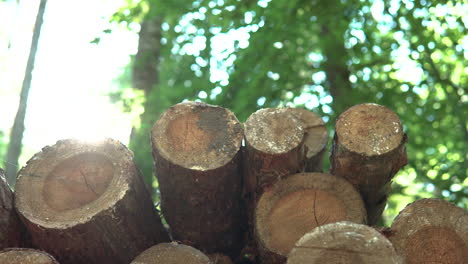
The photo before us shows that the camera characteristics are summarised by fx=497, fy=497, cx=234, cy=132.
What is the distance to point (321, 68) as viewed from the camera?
630cm

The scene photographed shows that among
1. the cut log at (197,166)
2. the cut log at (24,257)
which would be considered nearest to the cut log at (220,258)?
the cut log at (197,166)

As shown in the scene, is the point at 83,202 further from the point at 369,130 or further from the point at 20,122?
the point at 20,122

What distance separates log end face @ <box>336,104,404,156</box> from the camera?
8.26ft

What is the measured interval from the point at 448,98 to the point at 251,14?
8.00 ft

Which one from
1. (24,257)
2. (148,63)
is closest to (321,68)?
(148,63)

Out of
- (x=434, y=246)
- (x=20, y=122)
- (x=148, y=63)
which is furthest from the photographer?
(x=148, y=63)

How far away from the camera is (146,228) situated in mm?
2750

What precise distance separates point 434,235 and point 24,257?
1884 millimetres

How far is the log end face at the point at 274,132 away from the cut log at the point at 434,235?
66 cm

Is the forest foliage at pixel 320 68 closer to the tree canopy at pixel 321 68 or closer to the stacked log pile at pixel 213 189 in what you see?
the tree canopy at pixel 321 68

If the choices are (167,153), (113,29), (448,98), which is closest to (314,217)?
(167,153)

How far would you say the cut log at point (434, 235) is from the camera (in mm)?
2326

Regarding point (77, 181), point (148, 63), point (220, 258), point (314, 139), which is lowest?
point (148, 63)

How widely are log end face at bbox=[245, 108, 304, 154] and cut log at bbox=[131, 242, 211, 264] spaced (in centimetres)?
61
